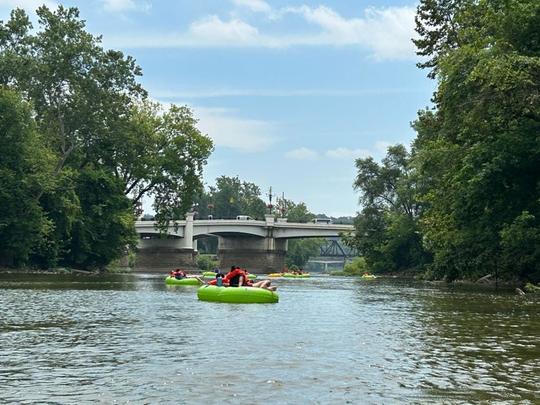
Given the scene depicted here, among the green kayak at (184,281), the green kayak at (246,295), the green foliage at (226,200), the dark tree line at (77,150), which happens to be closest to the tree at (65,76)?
the dark tree line at (77,150)

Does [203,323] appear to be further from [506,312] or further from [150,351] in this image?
[506,312]

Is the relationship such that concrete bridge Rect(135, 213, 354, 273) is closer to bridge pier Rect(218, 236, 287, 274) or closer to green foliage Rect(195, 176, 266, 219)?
bridge pier Rect(218, 236, 287, 274)

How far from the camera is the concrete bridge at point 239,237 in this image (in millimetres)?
110688

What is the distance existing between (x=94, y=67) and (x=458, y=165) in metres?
40.5

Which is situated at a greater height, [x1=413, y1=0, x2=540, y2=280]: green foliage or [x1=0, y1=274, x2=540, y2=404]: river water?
[x1=413, y1=0, x2=540, y2=280]: green foliage

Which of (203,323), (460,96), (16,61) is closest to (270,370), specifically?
(203,323)

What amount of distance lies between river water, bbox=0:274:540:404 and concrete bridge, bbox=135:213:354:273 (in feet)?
272

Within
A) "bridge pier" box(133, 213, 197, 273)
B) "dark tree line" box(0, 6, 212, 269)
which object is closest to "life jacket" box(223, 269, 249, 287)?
"dark tree line" box(0, 6, 212, 269)

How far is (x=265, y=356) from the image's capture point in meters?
14.5

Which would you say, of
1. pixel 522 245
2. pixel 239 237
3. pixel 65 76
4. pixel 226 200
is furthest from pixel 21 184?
pixel 226 200

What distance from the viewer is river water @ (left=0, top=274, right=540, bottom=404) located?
11.0 meters

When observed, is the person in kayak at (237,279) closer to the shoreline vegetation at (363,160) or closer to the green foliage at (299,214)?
the shoreline vegetation at (363,160)

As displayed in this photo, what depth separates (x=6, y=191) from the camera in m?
62.3

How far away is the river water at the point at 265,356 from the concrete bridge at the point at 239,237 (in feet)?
272
